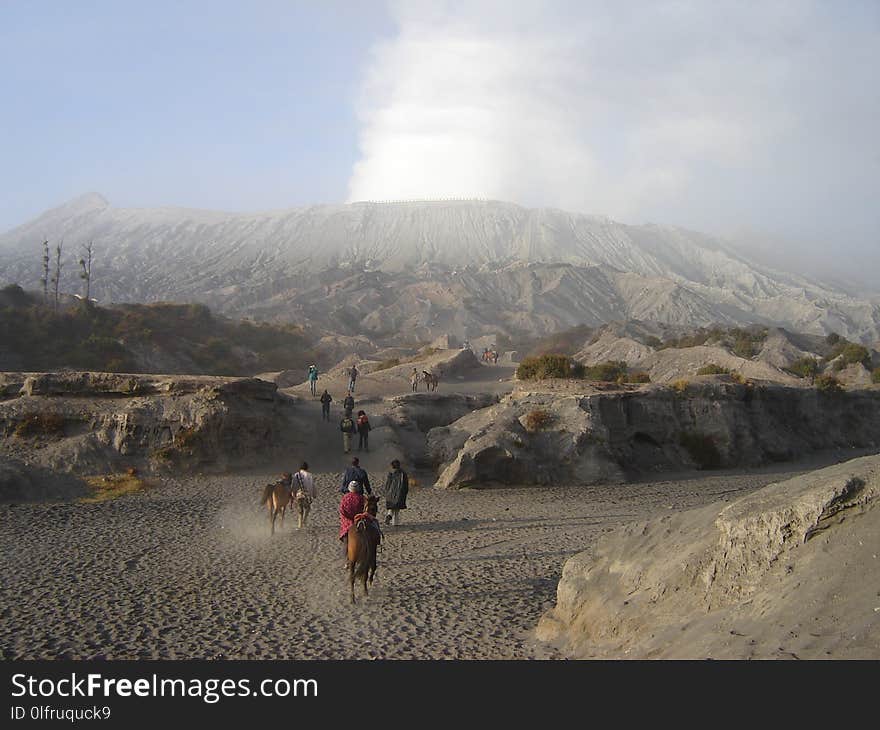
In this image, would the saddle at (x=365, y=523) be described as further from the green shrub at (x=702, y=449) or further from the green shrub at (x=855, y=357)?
the green shrub at (x=855, y=357)

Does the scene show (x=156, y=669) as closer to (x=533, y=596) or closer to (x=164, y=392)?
(x=533, y=596)

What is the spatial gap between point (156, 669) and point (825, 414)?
104 feet

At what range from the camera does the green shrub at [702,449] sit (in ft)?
81.0

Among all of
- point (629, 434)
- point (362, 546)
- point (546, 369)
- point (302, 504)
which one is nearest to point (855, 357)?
point (546, 369)

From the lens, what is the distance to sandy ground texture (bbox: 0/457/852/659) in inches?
318

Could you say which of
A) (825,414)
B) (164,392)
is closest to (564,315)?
(825,414)

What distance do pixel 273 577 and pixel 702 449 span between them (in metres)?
18.4

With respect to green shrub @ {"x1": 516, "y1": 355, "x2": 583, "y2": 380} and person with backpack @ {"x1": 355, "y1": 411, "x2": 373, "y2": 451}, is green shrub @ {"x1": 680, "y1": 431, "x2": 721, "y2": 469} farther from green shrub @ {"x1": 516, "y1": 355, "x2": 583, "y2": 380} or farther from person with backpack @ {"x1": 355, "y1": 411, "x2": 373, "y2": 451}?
person with backpack @ {"x1": 355, "y1": 411, "x2": 373, "y2": 451}

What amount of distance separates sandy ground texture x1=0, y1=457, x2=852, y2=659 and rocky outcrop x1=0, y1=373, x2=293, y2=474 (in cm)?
271

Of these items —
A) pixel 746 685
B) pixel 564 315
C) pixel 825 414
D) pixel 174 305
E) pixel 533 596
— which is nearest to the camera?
pixel 746 685

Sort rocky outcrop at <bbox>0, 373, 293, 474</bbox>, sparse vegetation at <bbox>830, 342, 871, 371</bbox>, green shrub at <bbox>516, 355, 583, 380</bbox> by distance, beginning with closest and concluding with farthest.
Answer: rocky outcrop at <bbox>0, 373, 293, 474</bbox>
green shrub at <bbox>516, 355, 583, 380</bbox>
sparse vegetation at <bbox>830, 342, 871, 371</bbox>

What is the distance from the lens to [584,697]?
4906 mm

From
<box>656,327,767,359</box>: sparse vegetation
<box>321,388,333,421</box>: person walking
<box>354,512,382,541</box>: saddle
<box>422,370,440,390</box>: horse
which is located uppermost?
<box>656,327,767,359</box>: sparse vegetation

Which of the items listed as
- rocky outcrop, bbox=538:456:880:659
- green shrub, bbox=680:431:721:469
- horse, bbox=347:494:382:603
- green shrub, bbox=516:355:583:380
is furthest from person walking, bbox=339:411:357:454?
rocky outcrop, bbox=538:456:880:659
